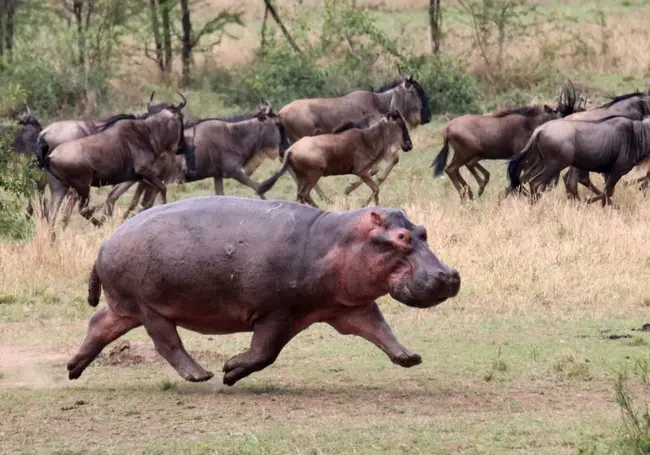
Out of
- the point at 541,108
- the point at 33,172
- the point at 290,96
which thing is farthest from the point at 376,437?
the point at 290,96

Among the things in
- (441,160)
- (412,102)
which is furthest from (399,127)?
(412,102)

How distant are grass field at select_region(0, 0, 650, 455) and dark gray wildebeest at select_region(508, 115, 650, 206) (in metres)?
1.77

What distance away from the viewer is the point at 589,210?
567 inches

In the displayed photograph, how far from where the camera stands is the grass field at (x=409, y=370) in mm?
6551

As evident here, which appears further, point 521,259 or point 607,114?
point 607,114

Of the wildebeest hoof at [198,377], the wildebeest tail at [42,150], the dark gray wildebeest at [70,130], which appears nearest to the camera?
the wildebeest hoof at [198,377]

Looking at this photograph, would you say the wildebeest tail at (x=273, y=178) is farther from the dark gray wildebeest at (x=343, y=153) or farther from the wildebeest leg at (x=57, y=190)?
the wildebeest leg at (x=57, y=190)

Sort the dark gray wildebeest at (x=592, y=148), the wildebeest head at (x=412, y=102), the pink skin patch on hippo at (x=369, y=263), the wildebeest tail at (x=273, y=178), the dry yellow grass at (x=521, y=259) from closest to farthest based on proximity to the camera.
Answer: the pink skin patch on hippo at (x=369, y=263) → the dry yellow grass at (x=521, y=259) → the dark gray wildebeest at (x=592, y=148) → the wildebeest tail at (x=273, y=178) → the wildebeest head at (x=412, y=102)

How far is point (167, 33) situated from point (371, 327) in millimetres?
20407

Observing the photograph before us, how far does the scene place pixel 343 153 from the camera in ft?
58.7

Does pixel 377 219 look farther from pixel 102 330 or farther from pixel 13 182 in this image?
pixel 13 182

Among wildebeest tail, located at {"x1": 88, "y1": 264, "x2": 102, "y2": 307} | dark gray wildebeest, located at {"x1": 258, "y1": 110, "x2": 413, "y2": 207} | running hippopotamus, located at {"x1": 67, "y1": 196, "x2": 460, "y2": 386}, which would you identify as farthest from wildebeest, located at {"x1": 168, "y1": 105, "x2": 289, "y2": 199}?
running hippopotamus, located at {"x1": 67, "y1": 196, "x2": 460, "y2": 386}

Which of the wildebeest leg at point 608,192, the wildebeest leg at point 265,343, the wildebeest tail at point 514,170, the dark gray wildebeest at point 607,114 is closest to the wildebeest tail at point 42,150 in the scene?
the wildebeest tail at point 514,170

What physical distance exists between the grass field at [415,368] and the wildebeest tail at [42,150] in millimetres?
2883
